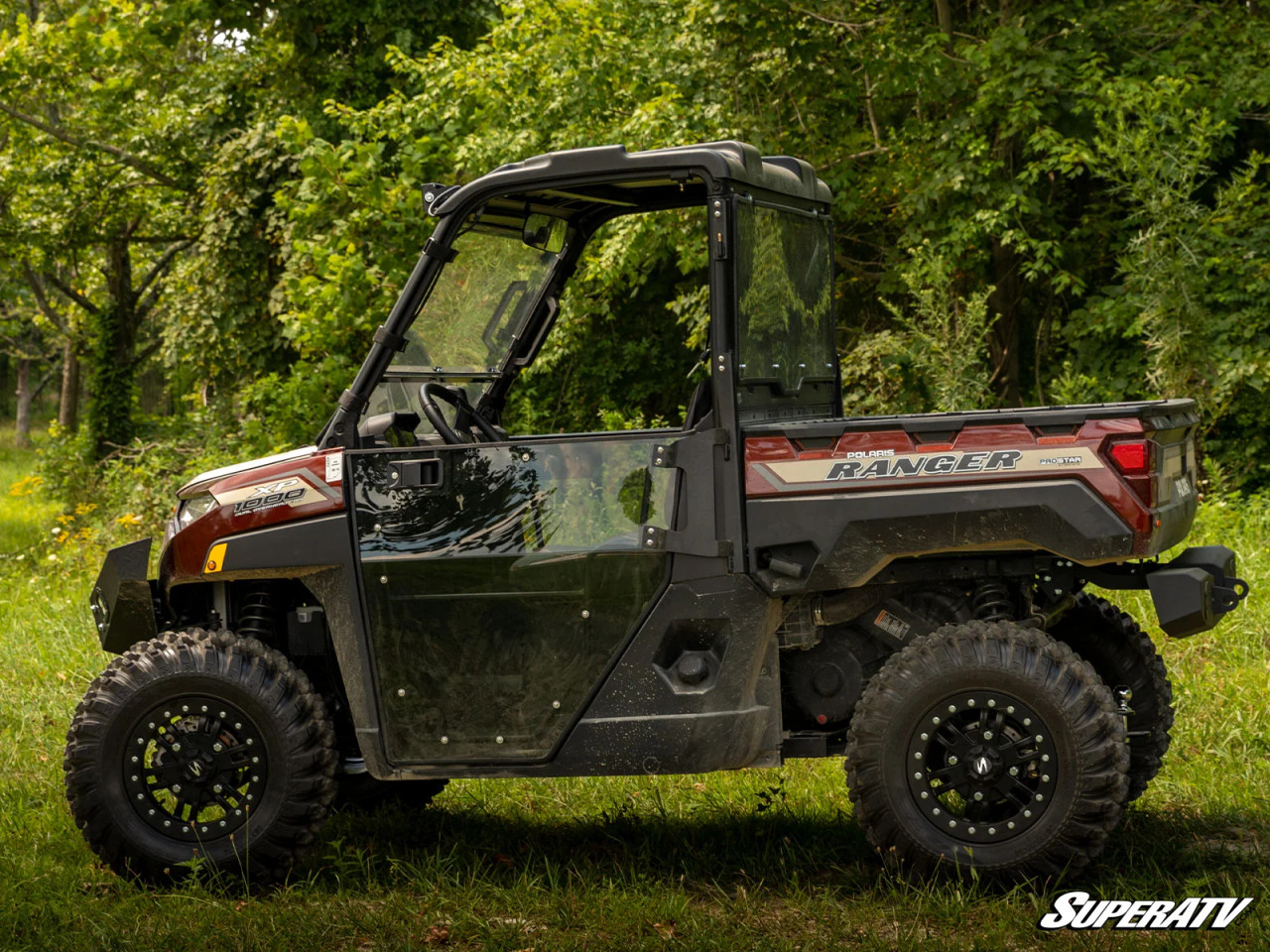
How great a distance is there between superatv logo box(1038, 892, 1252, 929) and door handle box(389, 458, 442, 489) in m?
2.17

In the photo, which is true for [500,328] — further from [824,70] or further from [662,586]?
[824,70]

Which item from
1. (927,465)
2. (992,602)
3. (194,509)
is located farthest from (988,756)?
(194,509)

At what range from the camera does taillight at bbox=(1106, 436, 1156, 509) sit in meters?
3.96

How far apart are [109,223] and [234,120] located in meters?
4.80

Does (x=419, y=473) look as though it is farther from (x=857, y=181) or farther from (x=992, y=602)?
(x=857, y=181)

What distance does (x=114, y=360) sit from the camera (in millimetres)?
22047

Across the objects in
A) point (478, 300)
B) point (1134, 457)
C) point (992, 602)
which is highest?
point (478, 300)

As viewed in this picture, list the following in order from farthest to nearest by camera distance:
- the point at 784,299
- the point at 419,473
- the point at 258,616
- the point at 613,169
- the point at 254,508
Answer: the point at 258,616 < the point at 784,299 < the point at 254,508 < the point at 419,473 < the point at 613,169

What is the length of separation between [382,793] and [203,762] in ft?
3.48

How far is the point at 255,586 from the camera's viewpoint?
483 centimetres

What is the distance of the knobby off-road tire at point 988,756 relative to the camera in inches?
159

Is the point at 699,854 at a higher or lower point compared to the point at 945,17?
lower

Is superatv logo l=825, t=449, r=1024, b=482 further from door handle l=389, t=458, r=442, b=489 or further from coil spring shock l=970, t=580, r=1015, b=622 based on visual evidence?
door handle l=389, t=458, r=442, b=489

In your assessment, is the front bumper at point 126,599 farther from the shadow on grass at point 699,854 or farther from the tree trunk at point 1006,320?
the tree trunk at point 1006,320
